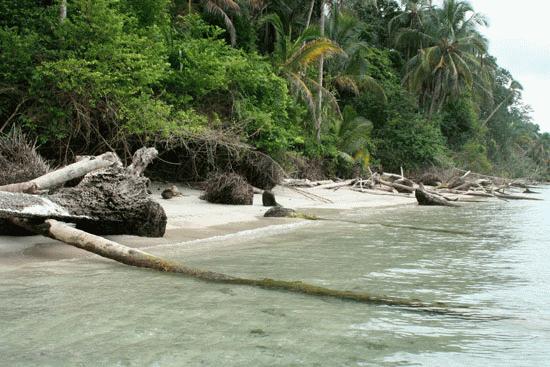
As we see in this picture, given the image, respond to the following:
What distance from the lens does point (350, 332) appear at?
371cm

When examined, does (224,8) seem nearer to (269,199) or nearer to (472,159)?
(269,199)

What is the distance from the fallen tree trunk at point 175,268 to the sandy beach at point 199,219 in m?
0.27

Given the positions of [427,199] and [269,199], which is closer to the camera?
[269,199]

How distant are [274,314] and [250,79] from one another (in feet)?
41.7

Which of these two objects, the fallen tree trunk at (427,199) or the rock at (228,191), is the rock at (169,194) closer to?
the rock at (228,191)

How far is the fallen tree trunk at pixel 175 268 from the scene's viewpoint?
4.55 metres

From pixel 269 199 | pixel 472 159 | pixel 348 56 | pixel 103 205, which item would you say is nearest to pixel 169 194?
pixel 269 199

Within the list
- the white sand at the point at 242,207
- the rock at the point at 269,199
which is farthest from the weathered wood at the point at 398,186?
the rock at the point at 269,199

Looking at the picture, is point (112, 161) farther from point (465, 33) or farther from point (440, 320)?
point (465, 33)

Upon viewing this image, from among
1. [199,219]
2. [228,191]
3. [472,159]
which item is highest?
[472,159]

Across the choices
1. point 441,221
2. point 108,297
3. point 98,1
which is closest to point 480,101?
point 441,221

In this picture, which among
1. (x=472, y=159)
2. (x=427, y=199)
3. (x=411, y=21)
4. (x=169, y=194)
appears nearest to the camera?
(x=169, y=194)

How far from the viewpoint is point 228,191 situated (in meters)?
12.7

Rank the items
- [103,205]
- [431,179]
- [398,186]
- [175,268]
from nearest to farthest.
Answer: [175,268] → [103,205] → [398,186] → [431,179]
